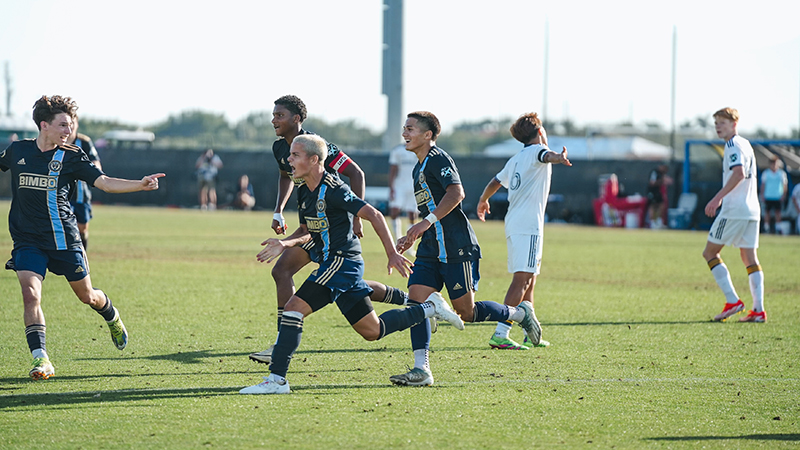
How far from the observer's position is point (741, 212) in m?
9.77

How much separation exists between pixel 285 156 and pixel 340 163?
2.19 feet

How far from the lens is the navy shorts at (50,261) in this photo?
6.46 m

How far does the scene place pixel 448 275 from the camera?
22.1 feet

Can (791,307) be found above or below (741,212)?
below

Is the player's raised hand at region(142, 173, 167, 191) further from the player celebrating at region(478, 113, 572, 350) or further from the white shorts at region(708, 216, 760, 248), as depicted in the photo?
the white shorts at region(708, 216, 760, 248)

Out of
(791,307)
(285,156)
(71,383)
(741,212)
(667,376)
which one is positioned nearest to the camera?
(71,383)

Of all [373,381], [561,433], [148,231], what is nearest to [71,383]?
[373,381]

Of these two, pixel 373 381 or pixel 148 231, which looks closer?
pixel 373 381

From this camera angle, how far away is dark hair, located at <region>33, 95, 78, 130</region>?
642 cm

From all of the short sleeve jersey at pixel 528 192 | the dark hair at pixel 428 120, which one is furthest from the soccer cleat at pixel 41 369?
the short sleeve jersey at pixel 528 192

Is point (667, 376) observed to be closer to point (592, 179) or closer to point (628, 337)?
point (628, 337)

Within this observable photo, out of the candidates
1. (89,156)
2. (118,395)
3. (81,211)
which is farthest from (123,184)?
(81,211)

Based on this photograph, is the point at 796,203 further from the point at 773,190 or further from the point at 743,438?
the point at 743,438

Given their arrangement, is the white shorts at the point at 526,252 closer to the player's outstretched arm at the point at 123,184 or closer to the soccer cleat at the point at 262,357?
the soccer cleat at the point at 262,357
